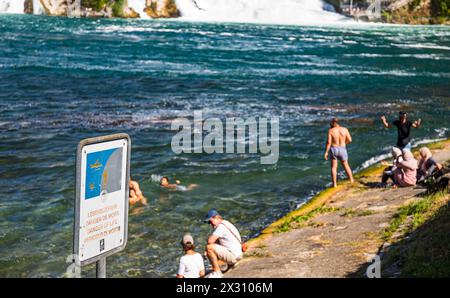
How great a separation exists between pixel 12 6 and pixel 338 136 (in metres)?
114

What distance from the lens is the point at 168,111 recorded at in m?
28.8

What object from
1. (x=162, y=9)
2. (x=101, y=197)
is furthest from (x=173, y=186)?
(x=162, y=9)

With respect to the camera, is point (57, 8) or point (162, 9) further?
point (162, 9)

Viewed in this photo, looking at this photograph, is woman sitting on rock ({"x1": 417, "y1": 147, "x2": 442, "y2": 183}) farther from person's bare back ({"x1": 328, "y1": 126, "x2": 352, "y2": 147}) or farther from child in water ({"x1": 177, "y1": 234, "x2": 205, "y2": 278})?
child in water ({"x1": 177, "y1": 234, "x2": 205, "y2": 278})

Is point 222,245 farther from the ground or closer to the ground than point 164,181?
farther from the ground

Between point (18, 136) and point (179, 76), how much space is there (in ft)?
64.9

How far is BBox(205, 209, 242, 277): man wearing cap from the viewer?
11195 millimetres

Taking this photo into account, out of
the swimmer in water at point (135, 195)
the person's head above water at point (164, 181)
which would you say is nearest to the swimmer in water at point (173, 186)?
the person's head above water at point (164, 181)

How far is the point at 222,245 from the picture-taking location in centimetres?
1144

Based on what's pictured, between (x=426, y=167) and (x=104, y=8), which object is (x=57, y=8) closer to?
(x=104, y=8)

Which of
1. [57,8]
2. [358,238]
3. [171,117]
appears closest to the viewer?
[358,238]

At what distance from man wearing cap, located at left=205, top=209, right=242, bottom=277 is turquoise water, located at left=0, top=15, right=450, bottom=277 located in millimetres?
1065

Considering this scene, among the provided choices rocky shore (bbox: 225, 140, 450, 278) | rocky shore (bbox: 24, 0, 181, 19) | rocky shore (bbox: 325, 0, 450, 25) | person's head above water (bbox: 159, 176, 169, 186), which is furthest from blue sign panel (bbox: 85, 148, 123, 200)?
rocky shore (bbox: 325, 0, 450, 25)

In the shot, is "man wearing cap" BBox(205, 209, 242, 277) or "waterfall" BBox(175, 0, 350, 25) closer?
"man wearing cap" BBox(205, 209, 242, 277)
